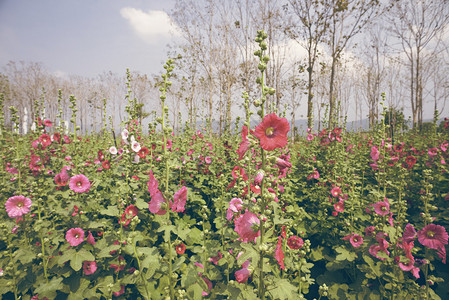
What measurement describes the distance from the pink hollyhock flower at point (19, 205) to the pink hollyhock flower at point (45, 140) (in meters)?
0.97

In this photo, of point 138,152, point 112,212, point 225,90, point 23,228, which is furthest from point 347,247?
point 225,90

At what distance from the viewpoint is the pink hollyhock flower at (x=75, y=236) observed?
1.98 meters

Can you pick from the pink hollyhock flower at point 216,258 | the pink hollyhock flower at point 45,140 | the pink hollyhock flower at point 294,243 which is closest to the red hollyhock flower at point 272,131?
the pink hollyhock flower at point 216,258

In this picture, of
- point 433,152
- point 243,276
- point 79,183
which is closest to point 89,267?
point 79,183

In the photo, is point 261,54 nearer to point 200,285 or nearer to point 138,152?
point 200,285

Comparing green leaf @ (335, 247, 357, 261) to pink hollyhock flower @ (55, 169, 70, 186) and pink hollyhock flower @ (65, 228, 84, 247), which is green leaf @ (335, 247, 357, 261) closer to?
pink hollyhock flower @ (65, 228, 84, 247)

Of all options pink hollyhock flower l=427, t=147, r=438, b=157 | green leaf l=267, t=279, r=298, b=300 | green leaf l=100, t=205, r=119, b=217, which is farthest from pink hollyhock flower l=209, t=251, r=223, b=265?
pink hollyhock flower l=427, t=147, r=438, b=157

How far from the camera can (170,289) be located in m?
1.76

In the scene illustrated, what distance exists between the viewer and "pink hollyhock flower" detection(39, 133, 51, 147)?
2793mm

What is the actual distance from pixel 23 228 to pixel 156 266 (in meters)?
1.37

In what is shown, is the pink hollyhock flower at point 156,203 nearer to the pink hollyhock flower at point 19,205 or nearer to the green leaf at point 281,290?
the green leaf at point 281,290

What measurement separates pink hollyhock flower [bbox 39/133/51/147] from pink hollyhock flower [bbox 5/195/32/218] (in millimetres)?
967

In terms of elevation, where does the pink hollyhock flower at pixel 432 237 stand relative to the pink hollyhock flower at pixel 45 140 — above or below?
below

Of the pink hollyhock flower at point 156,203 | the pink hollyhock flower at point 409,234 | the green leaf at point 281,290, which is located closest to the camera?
the green leaf at point 281,290
